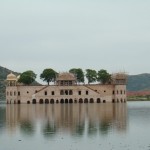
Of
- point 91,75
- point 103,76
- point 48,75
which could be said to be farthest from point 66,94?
point 103,76

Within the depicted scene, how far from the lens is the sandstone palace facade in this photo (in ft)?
375

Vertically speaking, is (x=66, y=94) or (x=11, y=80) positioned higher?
(x=11, y=80)

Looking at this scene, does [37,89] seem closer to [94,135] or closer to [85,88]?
[85,88]

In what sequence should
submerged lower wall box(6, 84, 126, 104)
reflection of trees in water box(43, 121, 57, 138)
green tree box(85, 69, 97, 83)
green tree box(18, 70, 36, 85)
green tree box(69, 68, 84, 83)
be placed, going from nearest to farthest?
reflection of trees in water box(43, 121, 57, 138) < submerged lower wall box(6, 84, 126, 104) < green tree box(18, 70, 36, 85) < green tree box(85, 69, 97, 83) < green tree box(69, 68, 84, 83)

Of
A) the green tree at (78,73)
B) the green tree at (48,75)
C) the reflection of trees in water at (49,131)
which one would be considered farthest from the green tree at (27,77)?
the reflection of trees in water at (49,131)

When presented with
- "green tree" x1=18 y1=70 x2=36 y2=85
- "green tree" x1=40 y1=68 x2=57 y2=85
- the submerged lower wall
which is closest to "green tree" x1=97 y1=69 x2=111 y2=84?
the submerged lower wall

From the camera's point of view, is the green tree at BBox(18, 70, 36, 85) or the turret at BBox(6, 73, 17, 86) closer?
the turret at BBox(6, 73, 17, 86)

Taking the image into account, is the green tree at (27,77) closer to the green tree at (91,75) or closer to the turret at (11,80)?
the turret at (11,80)

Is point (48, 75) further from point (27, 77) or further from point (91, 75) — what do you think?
point (91, 75)

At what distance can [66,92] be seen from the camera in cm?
11494

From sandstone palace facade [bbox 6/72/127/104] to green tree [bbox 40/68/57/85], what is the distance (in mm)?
4141

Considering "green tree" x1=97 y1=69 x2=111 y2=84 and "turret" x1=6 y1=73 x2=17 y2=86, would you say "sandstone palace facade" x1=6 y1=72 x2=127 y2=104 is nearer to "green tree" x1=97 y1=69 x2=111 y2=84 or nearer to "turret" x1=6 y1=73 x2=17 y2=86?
"turret" x1=6 y1=73 x2=17 y2=86

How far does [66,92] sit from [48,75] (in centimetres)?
964

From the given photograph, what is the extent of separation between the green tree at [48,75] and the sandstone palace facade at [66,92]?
13.6 feet
